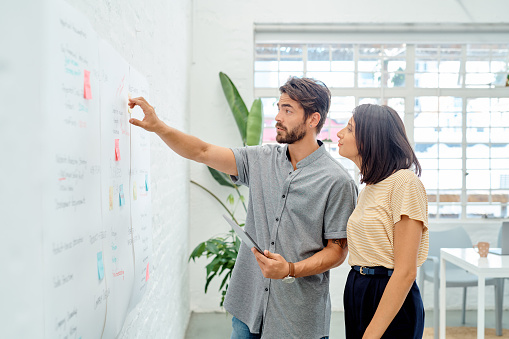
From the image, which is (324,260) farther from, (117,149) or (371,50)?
(371,50)

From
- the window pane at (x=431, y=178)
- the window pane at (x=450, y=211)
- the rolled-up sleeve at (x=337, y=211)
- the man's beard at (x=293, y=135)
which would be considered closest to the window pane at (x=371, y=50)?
the window pane at (x=431, y=178)

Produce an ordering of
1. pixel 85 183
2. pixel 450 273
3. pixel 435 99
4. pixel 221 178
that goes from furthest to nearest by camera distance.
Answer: pixel 435 99
pixel 221 178
pixel 450 273
pixel 85 183

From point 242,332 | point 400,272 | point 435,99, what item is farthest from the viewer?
point 435,99

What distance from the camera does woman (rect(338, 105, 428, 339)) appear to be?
4.83 feet

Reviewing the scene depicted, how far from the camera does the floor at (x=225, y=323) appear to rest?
3748mm

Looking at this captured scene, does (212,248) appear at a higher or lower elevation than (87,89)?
lower

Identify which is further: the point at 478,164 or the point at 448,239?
the point at 478,164

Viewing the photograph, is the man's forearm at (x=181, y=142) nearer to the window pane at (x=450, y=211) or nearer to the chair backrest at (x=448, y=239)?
the chair backrest at (x=448, y=239)

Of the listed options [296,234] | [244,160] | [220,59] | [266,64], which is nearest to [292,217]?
[296,234]

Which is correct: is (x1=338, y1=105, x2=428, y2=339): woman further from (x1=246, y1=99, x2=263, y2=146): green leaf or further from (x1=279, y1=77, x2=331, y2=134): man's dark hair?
(x1=246, y1=99, x2=263, y2=146): green leaf

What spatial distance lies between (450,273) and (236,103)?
2.45 meters

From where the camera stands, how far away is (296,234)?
5.74 ft

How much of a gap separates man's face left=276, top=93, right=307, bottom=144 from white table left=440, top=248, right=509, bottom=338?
5.80 feet

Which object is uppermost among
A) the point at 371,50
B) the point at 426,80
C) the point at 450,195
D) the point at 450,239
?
the point at 371,50
